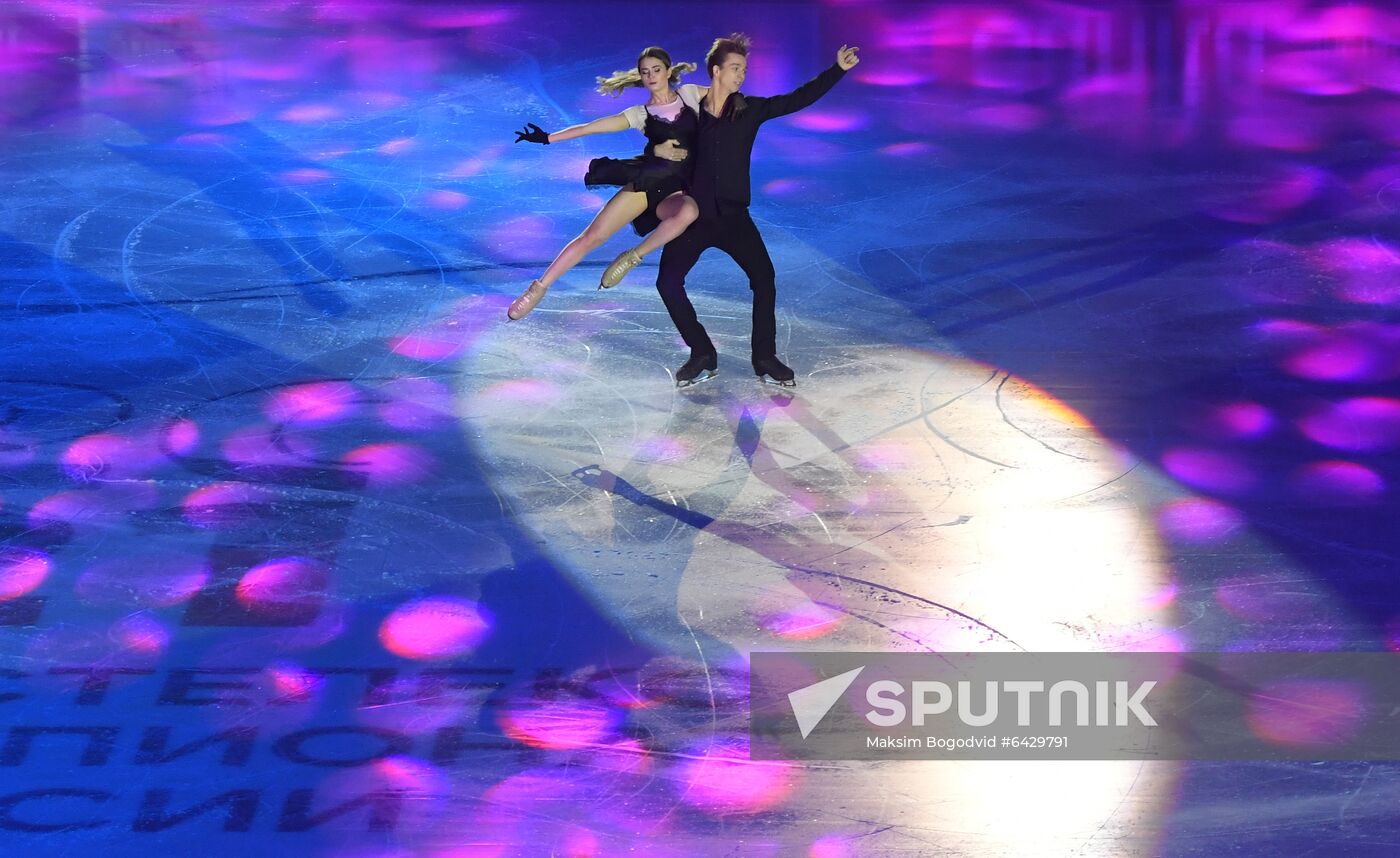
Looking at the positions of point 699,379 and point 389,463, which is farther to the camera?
point 699,379

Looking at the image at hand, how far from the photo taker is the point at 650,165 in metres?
7.23

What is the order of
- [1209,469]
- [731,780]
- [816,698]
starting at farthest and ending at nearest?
[1209,469] < [816,698] < [731,780]


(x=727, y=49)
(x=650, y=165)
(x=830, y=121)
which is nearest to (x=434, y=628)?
(x=650, y=165)

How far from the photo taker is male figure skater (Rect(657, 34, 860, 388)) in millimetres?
7059

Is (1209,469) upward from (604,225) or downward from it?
downward

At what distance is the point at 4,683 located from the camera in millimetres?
5375

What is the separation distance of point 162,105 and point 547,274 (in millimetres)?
4425

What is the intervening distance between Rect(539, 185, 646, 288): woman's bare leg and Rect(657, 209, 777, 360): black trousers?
0.21 meters

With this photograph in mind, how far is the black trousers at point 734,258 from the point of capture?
7.32m

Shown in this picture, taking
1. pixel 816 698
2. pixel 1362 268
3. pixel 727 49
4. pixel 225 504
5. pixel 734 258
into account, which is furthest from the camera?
pixel 1362 268

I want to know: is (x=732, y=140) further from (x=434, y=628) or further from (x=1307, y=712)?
(x=1307, y=712)

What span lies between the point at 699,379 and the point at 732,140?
1015mm

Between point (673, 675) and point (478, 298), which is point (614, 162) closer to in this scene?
point (478, 298)

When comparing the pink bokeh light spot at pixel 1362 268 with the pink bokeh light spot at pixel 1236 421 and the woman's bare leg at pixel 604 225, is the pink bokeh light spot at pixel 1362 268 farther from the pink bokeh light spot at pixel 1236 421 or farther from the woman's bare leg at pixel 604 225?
the woman's bare leg at pixel 604 225
